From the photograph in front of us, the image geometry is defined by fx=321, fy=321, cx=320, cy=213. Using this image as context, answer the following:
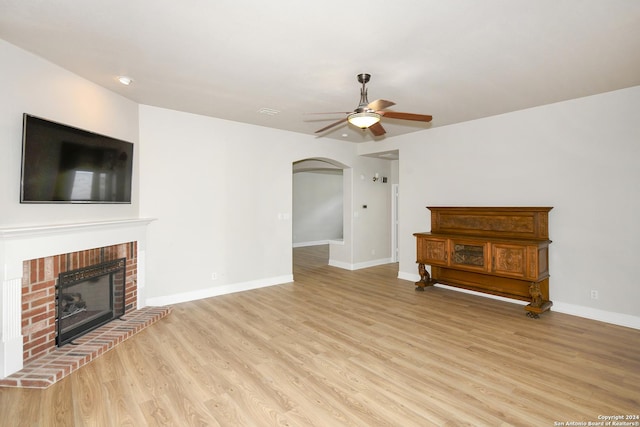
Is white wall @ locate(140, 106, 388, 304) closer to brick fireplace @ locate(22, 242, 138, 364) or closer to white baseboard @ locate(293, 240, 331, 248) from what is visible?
brick fireplace @ locate(22, 242, 138, 364)

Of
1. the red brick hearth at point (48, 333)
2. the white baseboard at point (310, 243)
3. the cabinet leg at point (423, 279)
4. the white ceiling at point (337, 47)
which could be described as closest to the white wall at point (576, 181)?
the white ceiling at point (337, 47)

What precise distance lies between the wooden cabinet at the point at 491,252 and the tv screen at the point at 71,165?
14.6 ft

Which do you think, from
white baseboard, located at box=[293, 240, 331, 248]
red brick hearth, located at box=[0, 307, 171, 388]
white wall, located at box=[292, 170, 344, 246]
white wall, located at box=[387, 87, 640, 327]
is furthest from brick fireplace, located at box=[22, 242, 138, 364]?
white wall, located at box=[292, 170, 344, 246]

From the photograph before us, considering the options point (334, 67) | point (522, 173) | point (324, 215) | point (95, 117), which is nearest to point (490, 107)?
point (522, 173)

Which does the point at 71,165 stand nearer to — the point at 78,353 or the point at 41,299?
the point at 41,299

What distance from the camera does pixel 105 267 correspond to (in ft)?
12.4

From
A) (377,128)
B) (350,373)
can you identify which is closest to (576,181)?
(377,128)

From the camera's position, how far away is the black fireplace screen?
3.24 metres

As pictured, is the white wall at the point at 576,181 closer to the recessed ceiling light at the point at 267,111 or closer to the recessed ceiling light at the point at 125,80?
the recessed ceiling light at the point at 267,111

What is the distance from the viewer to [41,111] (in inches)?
119

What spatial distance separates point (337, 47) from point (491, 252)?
11.3ft

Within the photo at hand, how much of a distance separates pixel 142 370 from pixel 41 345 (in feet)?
3.46

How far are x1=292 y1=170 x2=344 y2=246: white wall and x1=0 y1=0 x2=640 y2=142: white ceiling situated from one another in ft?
22.9

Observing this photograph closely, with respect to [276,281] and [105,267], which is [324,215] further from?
[105,267]
